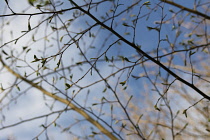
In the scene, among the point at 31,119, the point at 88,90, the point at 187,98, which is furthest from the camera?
the point at 187,98

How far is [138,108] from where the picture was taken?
4.45 m

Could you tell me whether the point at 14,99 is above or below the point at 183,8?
below

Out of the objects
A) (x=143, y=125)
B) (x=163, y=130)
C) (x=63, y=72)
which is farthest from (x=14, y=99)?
(x=163, y=130)

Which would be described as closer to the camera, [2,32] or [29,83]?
[29,83]

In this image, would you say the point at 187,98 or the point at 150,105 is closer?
the point at 187,98

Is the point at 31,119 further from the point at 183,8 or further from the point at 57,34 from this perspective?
the point at 183,8

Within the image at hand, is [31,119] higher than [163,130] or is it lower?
lower

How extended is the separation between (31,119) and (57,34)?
86 centimetres

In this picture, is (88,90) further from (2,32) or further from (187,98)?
(187,98)

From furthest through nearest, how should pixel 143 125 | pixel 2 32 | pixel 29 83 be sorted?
pixel 143 125 < pixel 2 32 < pixel 29 83

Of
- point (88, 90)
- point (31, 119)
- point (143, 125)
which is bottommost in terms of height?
point (31, 119)

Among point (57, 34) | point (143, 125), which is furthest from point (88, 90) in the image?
point (143, 125)

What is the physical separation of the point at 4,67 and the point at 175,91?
240 cm

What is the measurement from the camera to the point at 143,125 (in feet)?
14.0
